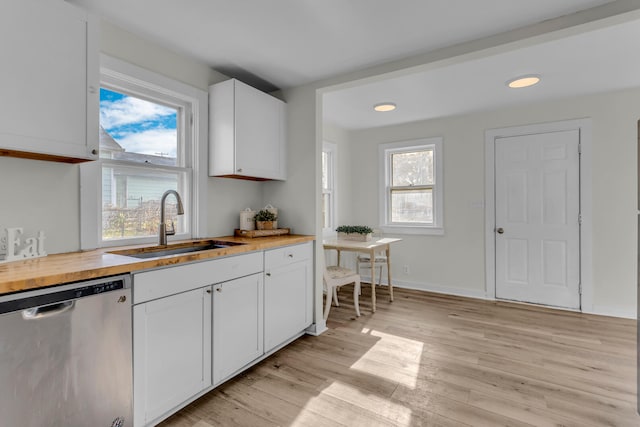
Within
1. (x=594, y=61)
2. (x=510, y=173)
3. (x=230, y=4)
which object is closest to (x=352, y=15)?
(x=230, y=4)

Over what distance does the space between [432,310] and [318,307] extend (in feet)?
4.91

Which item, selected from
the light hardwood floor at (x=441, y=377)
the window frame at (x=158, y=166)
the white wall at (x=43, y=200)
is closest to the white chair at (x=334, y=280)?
the light hardwood floor at (x=441, y=377)

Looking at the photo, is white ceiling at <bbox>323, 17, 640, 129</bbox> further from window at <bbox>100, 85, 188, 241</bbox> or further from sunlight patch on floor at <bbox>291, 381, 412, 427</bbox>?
sunlight patch on floor at <bbox>291, 381, 412, 427</bbox>

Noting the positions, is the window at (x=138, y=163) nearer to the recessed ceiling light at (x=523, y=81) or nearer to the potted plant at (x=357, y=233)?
the potted plant at (x=357, y=233)

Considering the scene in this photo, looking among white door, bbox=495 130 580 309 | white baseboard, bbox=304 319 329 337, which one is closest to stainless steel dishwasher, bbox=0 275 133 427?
white baseboard, bbox=304 319 329 337

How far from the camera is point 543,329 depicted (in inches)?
124

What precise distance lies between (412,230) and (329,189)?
134 cm

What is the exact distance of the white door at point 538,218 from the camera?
3684mm

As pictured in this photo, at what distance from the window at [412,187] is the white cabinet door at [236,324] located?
2.97m

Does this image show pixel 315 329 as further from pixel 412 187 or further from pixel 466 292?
pixel 412 187

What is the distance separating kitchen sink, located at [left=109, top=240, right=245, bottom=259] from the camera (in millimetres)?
1997

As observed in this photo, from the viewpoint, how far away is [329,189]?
4746 mm

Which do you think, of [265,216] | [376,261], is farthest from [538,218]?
[265,216]

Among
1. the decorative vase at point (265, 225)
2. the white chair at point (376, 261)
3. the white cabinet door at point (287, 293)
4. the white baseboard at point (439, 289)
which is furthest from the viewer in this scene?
the white chair at point (376, 261)
